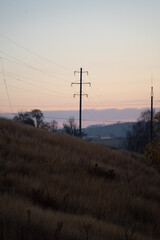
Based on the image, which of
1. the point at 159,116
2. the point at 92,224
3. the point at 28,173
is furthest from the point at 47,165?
the point at 159,116

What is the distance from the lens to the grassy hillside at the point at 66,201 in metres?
4.32

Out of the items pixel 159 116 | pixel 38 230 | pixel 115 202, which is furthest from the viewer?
pixel 159 116

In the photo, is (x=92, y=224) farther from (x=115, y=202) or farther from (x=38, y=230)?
(x=115, y=202)

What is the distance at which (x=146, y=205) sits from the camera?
753 centimetres

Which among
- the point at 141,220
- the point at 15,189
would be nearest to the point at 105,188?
the point at 141,220

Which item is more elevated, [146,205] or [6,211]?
[6,211]

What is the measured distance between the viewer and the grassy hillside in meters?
4.32

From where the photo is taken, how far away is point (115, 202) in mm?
7172

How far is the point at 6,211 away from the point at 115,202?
3.42 metres

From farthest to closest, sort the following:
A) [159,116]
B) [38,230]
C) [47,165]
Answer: [159,116], [47,165], [38,230]

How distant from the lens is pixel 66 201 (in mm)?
6594

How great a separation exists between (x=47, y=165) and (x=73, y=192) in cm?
275

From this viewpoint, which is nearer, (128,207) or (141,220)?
(141,220)

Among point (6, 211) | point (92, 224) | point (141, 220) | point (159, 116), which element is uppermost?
point (159, 116)
